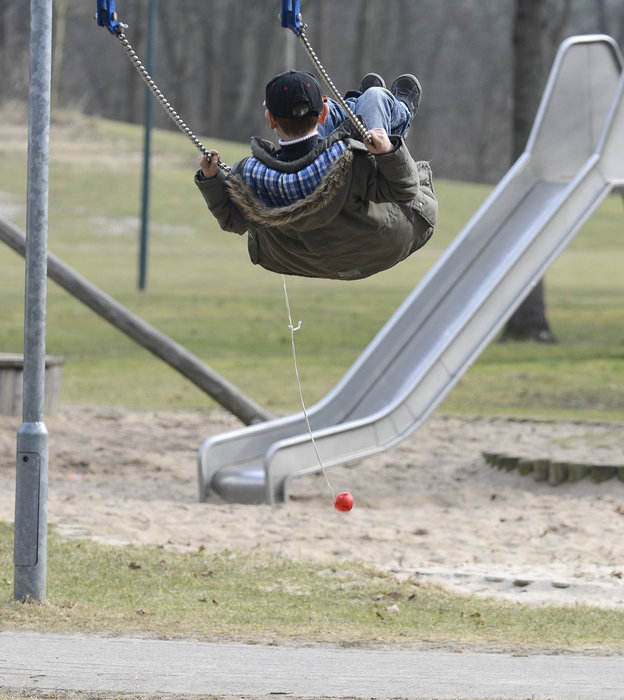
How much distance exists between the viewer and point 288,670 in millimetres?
5895

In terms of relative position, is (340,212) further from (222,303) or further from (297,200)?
(222,303)

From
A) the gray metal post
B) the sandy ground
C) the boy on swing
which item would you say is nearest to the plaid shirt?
the boy on swing

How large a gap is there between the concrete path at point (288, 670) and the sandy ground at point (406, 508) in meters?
1.94

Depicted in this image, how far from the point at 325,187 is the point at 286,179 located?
219mm

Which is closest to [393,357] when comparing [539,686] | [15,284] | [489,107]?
[539,686]

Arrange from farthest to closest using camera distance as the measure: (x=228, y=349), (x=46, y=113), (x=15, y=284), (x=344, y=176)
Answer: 1. (x=15, y=284)
2. (x=228, y=349)
3. (x=46, y=113)
4. (x=344, y=176)

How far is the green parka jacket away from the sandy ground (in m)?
3.01

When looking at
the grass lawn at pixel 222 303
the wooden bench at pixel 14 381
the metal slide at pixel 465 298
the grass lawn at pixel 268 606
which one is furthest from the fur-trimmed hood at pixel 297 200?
the grass lawn at pixel 222 303

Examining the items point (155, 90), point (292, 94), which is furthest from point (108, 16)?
point (292, 94)

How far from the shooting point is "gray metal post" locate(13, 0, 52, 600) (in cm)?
732

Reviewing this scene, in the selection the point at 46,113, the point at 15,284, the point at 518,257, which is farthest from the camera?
the point at 15,284

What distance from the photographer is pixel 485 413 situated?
15352 mm

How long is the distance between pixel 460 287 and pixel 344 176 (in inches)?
276

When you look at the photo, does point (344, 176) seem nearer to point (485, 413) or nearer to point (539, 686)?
point (539, 686)
